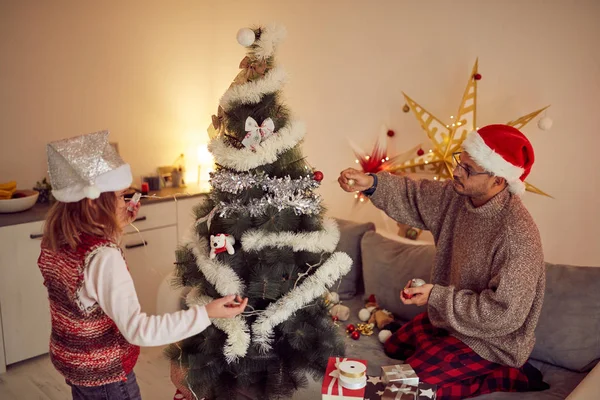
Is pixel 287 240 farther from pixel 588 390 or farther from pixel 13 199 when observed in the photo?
pixel 13 199

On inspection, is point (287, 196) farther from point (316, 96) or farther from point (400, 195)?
point (316, 96)

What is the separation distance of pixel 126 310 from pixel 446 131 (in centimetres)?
187

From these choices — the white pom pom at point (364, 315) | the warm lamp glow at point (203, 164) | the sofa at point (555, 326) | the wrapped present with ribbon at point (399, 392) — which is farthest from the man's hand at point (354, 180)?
the warm lamp glow at point (203, 164)

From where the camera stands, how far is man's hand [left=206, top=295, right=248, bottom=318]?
150 cm

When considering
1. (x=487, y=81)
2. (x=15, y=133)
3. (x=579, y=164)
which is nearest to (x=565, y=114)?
(x=579, y=164)

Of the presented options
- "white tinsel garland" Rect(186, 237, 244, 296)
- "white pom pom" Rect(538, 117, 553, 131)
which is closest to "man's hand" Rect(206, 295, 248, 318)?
"white tinsel garland" Rect(186, 237, 244, 296)

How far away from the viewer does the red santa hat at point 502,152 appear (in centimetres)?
183

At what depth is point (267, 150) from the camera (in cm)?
168

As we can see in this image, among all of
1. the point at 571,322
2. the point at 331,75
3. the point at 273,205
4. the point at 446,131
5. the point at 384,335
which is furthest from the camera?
the point at 331,75

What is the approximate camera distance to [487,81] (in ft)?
8.52

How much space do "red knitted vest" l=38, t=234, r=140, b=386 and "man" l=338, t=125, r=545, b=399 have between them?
3.07ft

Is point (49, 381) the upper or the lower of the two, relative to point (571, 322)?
lower

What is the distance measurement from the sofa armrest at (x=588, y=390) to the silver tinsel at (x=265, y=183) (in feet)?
3.21

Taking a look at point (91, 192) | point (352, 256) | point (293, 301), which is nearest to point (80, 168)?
point (91, 192)
